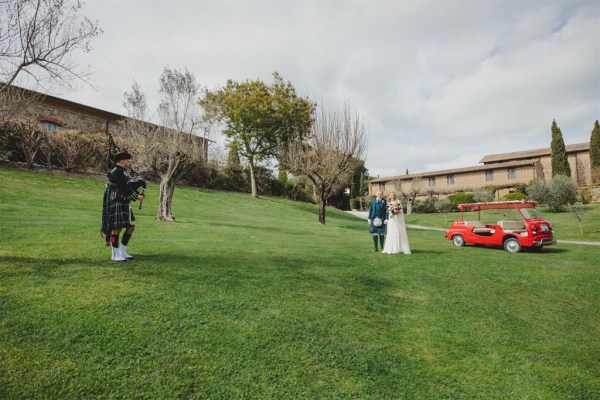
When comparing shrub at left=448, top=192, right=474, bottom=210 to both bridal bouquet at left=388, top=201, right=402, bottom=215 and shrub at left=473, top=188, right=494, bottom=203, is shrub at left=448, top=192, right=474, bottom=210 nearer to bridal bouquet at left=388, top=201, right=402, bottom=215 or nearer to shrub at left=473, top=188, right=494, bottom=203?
shrub at left=473, top=188, right=494, bottom=203

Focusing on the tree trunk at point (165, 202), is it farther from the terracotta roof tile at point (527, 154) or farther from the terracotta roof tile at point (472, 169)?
the terracotta roof tile at point (527, 154)

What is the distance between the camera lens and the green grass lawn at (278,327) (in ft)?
11.9

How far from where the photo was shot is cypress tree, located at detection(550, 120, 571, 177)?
44.2m

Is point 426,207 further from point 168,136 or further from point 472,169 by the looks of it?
point 168,136

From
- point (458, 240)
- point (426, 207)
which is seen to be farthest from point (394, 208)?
point (426, 207)

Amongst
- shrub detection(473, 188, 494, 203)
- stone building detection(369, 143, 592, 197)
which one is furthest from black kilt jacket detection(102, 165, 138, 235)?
stone building detection(369, 143, 592, 197)

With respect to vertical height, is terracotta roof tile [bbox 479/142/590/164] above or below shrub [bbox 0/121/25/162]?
above

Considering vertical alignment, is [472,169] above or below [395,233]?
above

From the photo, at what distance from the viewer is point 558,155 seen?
44.7 m

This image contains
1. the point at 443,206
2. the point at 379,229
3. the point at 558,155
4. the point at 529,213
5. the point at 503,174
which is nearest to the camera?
the point at 379,229

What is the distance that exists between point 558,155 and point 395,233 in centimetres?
4725

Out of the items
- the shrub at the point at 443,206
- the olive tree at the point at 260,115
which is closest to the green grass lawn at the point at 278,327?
the olive tree at the point at 260,115

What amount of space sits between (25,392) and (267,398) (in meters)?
2.31

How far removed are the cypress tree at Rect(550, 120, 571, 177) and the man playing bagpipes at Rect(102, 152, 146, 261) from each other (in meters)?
52.9
